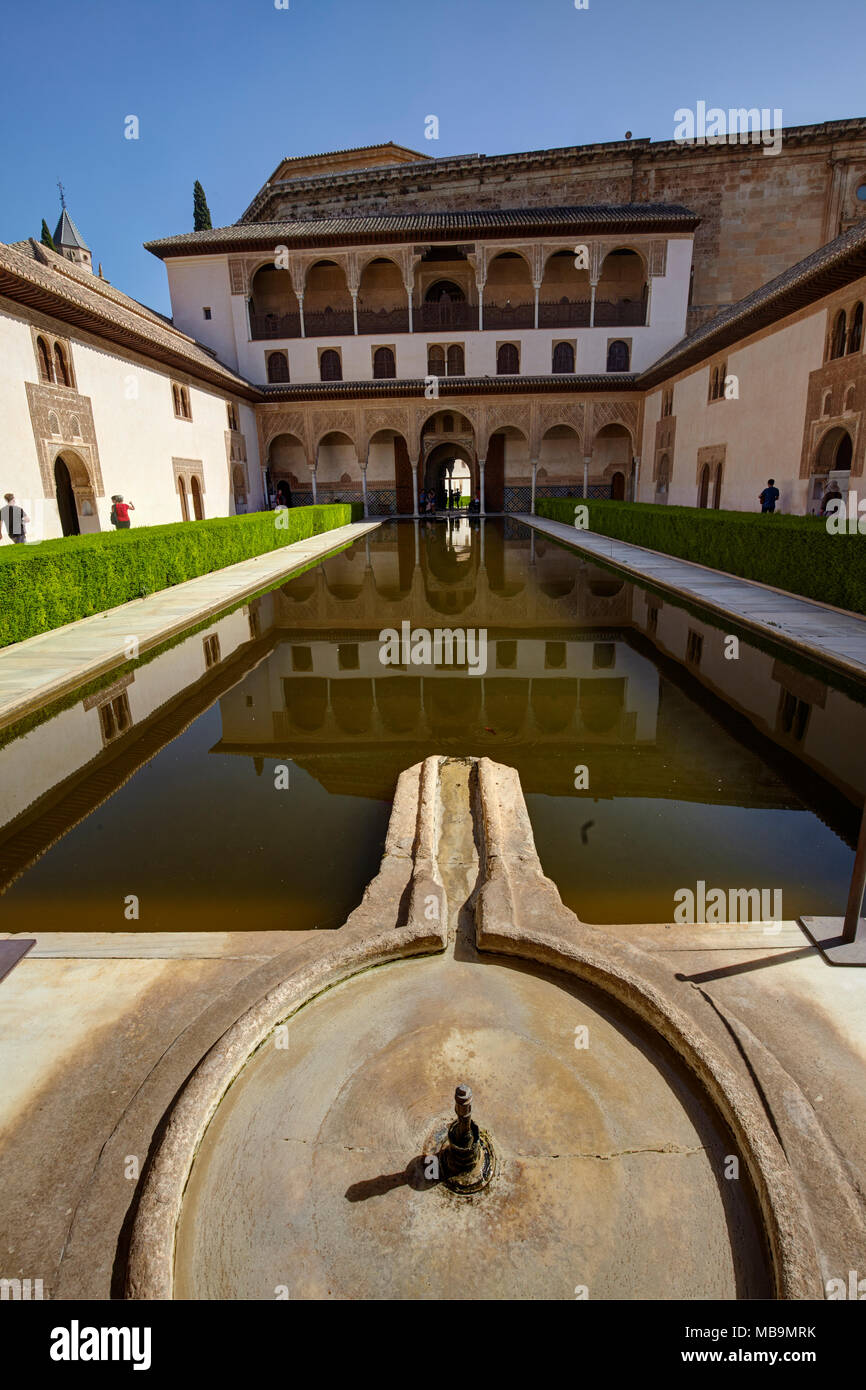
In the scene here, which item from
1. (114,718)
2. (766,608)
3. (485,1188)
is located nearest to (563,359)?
(766,608)

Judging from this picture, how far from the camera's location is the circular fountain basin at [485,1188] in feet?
5.81

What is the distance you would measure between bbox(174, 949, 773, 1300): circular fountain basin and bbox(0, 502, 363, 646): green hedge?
757cm

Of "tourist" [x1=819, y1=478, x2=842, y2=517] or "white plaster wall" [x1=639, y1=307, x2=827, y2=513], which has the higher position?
"white plaster wall" [x1=639, y1=307, x2=827, y2=513]

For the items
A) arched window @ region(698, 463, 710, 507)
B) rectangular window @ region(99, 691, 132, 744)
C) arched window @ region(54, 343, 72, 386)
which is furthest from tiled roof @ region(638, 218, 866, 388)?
arched window @ region(54, 343, 72, 386)

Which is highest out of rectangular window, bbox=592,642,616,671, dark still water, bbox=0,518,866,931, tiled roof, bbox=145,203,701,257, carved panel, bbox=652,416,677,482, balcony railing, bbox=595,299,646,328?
tiled roof, bbox=145,203,701,257

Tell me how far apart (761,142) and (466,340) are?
565 inches

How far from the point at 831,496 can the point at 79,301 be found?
1578cm

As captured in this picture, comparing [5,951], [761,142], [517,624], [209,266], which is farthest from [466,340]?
[5,951]

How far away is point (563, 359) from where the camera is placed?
2966cm

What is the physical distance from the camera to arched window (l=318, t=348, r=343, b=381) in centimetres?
3012

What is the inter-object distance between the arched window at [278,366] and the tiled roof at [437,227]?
12.8 ft

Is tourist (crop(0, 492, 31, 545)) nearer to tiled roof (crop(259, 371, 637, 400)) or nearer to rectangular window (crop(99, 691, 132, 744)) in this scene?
rectangular window (crop(99, 691, 132, 744))

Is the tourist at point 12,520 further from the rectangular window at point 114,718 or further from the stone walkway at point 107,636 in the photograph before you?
the rectangular window at point 114,718
